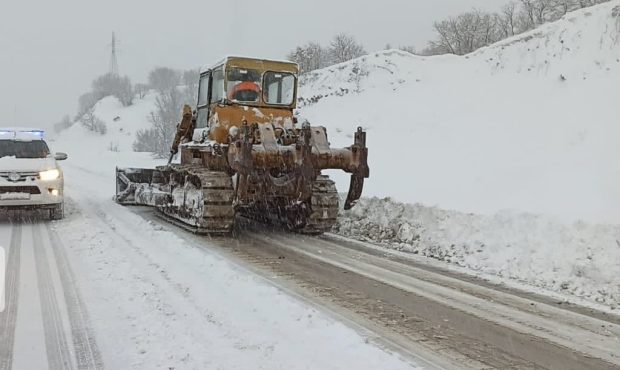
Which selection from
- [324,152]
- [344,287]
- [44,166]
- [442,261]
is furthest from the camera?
[44,166]

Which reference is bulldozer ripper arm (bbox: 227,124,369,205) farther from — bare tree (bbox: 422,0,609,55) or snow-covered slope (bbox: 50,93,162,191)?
snow-covered slope (bbox: 50,93,162,191)

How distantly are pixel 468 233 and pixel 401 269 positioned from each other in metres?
1.94

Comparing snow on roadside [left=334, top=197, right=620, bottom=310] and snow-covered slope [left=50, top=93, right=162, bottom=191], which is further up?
snow-covered slope [left=50, top=93, right=162, bottom=191]

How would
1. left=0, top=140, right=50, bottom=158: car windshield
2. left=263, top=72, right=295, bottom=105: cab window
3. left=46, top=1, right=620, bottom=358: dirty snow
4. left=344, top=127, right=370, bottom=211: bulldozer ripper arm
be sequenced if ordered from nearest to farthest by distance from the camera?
1. left=46, top=1, right=620, bottom=358: dirty snow
2. left=344, top=127, right=370, bottom=211: bulldozer ripper arm
3. left=263, top=72, right=295, bottom=105: cab window
4. left=0, top=140, right=50, bottom=158: car windshield

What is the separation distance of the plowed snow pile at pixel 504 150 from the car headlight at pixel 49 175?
5.69 m

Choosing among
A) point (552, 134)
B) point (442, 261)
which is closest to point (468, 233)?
point (442, 261)

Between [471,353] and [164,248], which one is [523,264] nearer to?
[471,353]

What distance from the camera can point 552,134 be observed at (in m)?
16.9

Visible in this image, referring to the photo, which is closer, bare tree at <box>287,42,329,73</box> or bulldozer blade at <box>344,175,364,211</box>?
bulldozer blade at <box>344,175,364,211</box>

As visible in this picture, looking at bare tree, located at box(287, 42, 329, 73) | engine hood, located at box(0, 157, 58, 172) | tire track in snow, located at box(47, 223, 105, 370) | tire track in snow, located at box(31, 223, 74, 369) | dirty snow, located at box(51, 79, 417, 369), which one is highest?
bare tree, located at box(287, 42, 329, 73)

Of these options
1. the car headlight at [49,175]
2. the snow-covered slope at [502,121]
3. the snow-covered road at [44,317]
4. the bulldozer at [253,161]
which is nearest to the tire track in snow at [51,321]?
the snow-covered road at [44,317]

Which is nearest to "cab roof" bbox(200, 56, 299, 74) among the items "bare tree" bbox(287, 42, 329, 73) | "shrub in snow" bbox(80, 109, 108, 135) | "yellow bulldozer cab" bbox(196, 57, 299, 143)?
"yellow bulldozer cab" bbox(196, 57, 299, 143)

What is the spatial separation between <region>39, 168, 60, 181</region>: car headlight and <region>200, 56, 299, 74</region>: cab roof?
3.61 metres

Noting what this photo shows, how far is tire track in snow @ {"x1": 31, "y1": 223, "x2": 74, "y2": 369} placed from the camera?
4523mm
